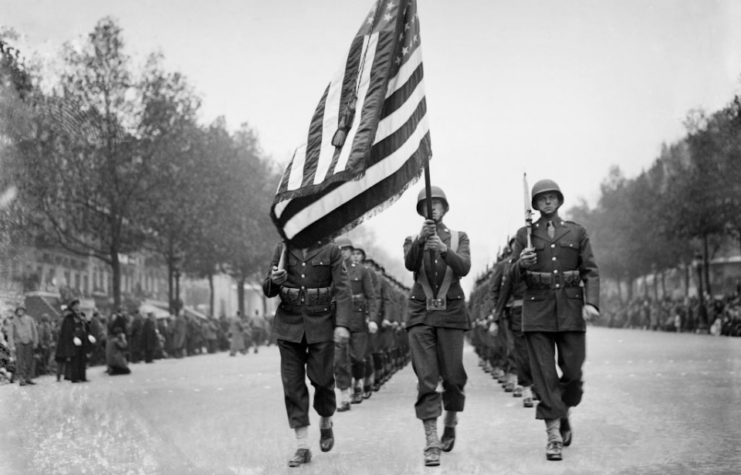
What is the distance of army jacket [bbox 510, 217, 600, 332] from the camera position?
7.90m

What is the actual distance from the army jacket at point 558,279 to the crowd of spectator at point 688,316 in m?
27.4

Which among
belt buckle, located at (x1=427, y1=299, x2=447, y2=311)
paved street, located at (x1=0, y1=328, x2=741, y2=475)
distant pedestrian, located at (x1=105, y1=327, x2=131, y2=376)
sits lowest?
paved street, located at (x1=0, y1=328, x2=741, y2=475)

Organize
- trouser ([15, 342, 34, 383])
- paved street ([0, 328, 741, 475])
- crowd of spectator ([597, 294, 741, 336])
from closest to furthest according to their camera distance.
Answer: paved street ([0, 328, 741, 475]) < trouser ([15, 342, 34, 383]) < crowd of spectator ([597, 294, 741, 336])

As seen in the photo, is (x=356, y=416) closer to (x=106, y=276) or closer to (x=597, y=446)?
(x=597, y=446)

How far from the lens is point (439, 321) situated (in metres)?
7.88

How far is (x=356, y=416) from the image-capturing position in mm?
11086

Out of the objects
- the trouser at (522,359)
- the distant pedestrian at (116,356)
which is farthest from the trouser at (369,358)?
the distant pedestrian at (116,356)

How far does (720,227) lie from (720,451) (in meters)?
35.5

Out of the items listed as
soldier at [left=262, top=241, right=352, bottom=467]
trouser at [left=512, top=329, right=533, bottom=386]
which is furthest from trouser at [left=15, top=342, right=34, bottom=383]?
soldier at [left=262, top=241, right=352, bottom=467]

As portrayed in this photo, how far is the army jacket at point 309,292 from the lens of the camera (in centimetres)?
791

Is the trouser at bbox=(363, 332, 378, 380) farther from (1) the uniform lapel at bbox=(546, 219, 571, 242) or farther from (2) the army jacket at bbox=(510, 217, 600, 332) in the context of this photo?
(1) the uniform lapel at bbox=(546, 219, 571, 242)

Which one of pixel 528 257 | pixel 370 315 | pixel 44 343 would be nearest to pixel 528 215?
pixel 528 257

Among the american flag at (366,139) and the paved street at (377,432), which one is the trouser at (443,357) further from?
the american flag at (366,139)

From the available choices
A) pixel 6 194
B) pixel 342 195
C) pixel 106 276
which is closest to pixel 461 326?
pixel 342 195
